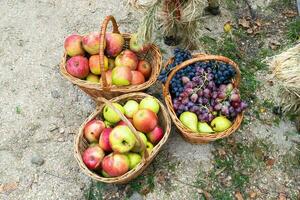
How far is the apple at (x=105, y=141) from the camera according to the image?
8.85 feet

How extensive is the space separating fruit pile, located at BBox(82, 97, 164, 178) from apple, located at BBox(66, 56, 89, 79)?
401mm

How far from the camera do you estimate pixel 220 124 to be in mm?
2768

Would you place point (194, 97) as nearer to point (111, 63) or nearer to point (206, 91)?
point (206, 91)

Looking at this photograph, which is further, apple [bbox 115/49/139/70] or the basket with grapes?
apple [bbox 115/49/139/70]

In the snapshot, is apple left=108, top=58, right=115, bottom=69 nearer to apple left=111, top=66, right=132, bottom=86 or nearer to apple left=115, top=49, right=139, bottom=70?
apple left=115, top=49, right=139, bottom=70

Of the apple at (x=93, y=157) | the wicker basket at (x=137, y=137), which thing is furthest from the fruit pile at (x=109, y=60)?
the apple at (x=93, y=157)

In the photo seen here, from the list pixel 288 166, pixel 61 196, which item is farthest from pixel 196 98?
pixel 61 196

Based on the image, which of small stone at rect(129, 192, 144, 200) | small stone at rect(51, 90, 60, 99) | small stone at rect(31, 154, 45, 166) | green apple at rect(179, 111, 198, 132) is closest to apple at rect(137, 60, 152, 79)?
green apple at rect(179, 111, 198, 132)

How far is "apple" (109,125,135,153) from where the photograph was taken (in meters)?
2.60

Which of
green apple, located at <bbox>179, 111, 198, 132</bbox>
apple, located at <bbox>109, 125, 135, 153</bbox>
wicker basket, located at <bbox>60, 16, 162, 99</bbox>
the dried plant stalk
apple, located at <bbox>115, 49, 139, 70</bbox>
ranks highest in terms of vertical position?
the dried plant stalk

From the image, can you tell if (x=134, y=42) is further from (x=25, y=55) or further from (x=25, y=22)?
(x=25, y=22)

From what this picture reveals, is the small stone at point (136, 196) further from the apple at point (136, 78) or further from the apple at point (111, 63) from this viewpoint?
the apple at point (111, 63)

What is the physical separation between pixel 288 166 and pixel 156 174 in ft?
3.58

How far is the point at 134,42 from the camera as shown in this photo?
319 cm
